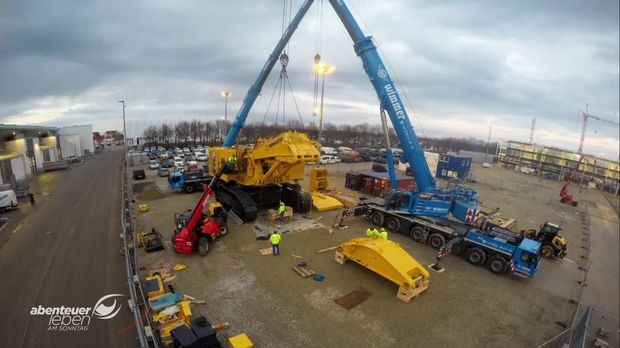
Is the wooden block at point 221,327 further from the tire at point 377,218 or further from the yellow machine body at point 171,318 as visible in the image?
the tire at point 377,218

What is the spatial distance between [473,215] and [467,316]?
Result: 5569mm

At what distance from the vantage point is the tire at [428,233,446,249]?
12.8 metres

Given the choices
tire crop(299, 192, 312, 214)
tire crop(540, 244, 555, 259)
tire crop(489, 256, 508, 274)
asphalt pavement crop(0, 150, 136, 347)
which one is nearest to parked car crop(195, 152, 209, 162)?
asphalt pavement crop(0, 150, 136, 347)

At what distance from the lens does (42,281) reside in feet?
31.3

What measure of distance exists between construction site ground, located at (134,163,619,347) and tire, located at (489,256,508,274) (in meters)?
0.24

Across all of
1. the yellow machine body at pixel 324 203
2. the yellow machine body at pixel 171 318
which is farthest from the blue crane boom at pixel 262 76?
the yellow machine body at pixel 171 318

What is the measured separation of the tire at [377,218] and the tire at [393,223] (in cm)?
25

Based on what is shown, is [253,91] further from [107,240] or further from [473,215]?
[473,215]

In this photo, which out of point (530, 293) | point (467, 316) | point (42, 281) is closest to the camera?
point (467, 316)

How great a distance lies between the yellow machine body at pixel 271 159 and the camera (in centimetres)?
1389

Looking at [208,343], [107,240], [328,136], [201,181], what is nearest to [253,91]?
[201,181]

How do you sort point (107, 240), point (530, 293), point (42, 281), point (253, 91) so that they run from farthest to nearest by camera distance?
point (253, 91) → point (107, 240) → point (530, 293) → point (42, 281)

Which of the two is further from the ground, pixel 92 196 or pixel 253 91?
pixel 253 91

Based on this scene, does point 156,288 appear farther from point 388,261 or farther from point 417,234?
point 417,234
